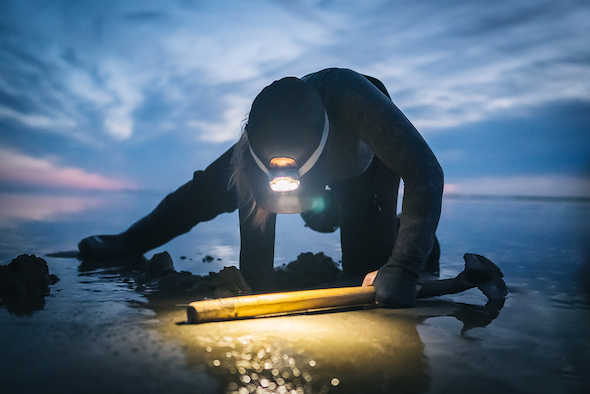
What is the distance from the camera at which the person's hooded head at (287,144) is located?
5.66 ft

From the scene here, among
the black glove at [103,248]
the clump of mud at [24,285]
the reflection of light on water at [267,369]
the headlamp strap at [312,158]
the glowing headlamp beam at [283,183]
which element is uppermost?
the headlamp strap at [312,158]

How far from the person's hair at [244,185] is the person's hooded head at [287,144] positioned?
9 centimetres

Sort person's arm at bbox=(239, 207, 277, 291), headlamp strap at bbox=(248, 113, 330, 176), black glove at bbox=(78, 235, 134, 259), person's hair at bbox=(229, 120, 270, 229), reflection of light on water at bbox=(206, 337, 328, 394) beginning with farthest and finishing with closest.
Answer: black glove at bbox=(78, 235, 134, 259) < person's arm at bbox=(239, 207, 277, 291) < person's hair at bbox=(229, 120, 270, 229) < headlamp strap at bbox=(248, 113, 330, 176) < reflection of light on water at bbox=(206, 337, 328, 394)

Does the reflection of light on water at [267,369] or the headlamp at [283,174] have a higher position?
the headlamp at [283,174]

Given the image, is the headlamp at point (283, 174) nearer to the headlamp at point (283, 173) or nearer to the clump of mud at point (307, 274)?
the headlamp at point (283, 173)

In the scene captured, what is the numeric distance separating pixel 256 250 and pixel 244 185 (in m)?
0.38

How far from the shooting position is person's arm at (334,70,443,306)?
1.76 m

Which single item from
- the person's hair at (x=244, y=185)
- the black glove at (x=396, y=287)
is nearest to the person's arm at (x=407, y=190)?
the black glove at (x=396, y=287)

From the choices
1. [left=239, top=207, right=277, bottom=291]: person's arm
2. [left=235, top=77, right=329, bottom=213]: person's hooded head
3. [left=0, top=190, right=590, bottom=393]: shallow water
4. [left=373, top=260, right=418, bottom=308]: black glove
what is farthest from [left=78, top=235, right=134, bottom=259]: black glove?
[left=373, top=260, right=418, bottom=308]: black glove

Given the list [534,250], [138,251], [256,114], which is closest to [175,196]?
[138,251]

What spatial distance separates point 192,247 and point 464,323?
10.4 feet

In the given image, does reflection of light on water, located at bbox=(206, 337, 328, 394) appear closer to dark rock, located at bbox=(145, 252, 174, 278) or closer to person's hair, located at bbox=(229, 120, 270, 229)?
person's hair, located at bbox=(229, 120, 270, 229)

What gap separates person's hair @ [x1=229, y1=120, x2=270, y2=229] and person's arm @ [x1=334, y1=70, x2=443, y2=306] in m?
0.60

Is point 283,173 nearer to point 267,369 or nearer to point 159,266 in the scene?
point 267,369
